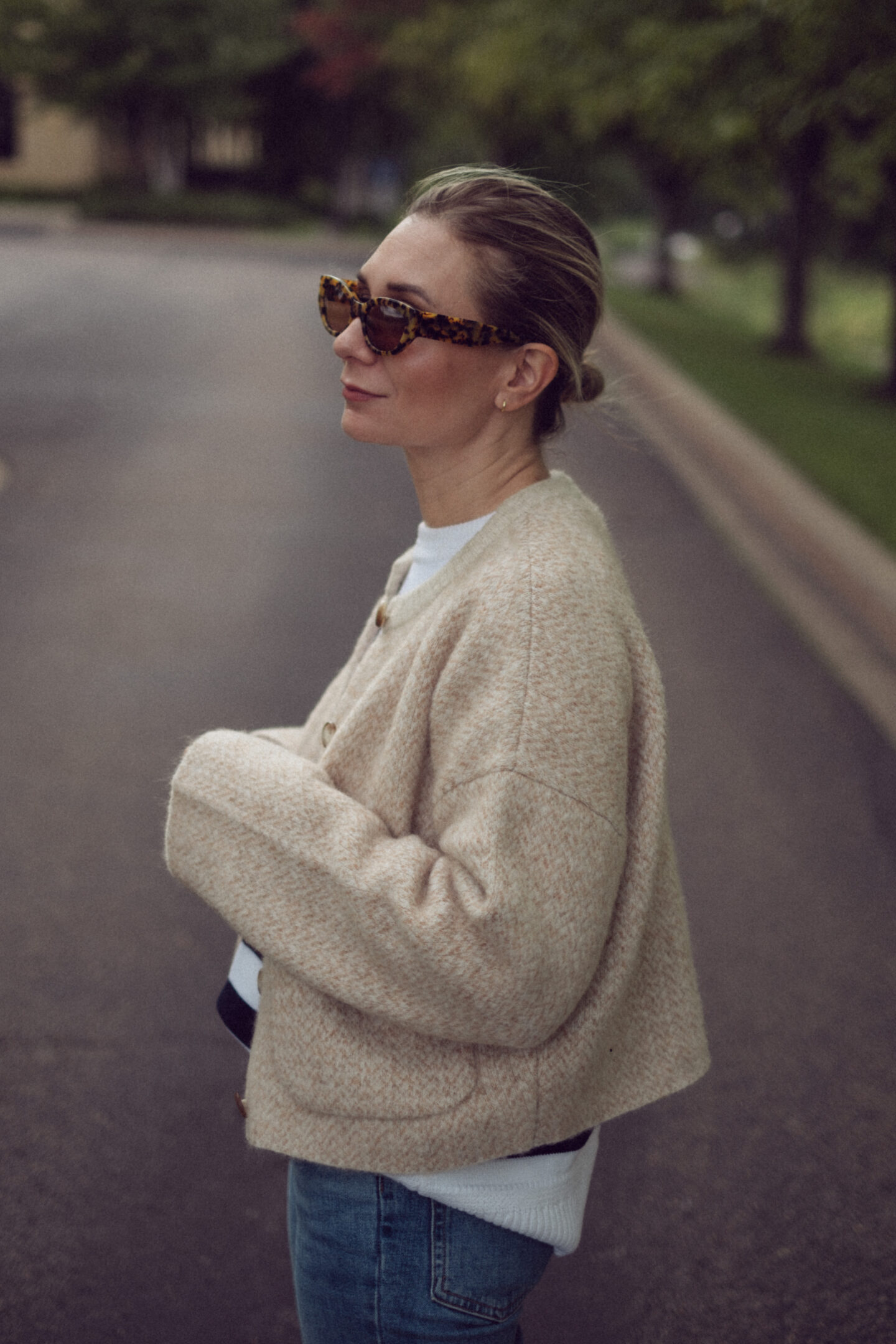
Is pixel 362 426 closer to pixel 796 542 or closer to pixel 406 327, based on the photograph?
pixel 406 327

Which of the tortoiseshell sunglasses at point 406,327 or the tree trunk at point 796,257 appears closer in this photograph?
the tortoiseshell sunglasses at point 406,327

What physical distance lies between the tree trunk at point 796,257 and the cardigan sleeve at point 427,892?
64.8 ft

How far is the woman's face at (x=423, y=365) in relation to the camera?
1.47 metres

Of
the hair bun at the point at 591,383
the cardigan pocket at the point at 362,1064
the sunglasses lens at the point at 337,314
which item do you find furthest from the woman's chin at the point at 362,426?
the cardigan pocket at the point at 362,1064

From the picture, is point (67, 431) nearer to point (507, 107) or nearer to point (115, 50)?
point (507, 107)

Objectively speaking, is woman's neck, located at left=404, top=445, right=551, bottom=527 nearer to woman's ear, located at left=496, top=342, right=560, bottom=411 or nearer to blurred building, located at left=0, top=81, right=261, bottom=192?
woman's ear, located at left=496, top=342, right=560, bottom=411

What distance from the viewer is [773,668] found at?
20.5 feet

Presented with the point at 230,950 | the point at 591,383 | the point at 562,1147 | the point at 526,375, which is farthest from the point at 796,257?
the point at 562,1147

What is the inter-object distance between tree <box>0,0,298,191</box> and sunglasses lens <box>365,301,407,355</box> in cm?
4067

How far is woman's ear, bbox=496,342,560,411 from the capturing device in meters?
1.49

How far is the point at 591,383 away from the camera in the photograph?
5.49 ft

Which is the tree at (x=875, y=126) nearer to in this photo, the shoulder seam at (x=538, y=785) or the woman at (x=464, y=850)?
the woman at (x=464, y=850)

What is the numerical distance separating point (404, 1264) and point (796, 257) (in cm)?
2073

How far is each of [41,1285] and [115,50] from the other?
137ft
